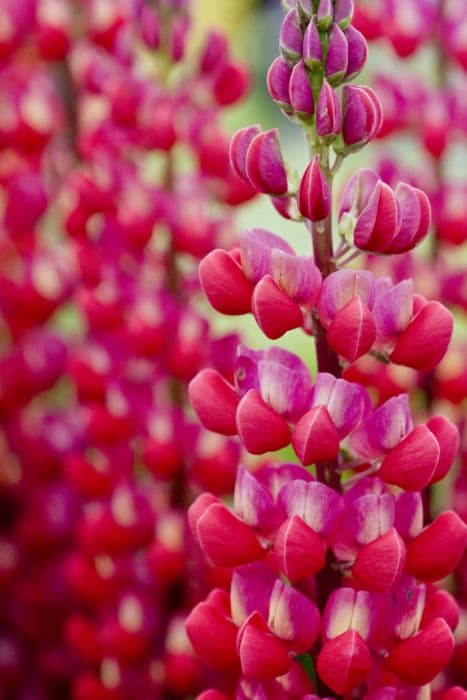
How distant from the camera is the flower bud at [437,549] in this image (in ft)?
1.50

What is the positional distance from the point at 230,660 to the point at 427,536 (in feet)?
0.28

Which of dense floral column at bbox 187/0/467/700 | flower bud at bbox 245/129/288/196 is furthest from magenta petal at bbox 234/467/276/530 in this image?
flower bud at bbox 245/129/288/196

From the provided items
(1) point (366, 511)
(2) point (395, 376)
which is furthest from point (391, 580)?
(2) point (395, 376)

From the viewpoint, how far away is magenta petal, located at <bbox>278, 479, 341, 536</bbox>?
0.45m

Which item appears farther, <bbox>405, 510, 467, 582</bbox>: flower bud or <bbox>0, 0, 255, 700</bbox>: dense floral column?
<bbox>0, 0, 255, 700</bbox>: dense floral column

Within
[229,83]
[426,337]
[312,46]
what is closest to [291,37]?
[312,46]

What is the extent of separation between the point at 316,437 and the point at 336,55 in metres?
0.13

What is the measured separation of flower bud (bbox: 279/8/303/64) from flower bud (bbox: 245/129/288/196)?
0.09ft

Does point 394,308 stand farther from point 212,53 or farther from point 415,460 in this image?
point 212,53

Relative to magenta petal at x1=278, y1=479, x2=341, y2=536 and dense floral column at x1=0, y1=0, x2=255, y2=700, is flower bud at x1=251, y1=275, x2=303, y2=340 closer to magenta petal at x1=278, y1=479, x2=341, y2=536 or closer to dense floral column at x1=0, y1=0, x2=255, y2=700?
magenta petal at x1=278, y1=479, x2=341, y2=536

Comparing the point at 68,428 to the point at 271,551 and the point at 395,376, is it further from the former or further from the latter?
the point at 271,551

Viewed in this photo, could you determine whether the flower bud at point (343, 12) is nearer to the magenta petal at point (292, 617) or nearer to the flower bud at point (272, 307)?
the flower bud at point (272, 307)

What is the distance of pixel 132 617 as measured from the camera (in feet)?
2.31

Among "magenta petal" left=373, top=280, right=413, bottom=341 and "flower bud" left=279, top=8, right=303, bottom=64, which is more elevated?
"flower bud" left=279, top=8, right=303, bottom=64
